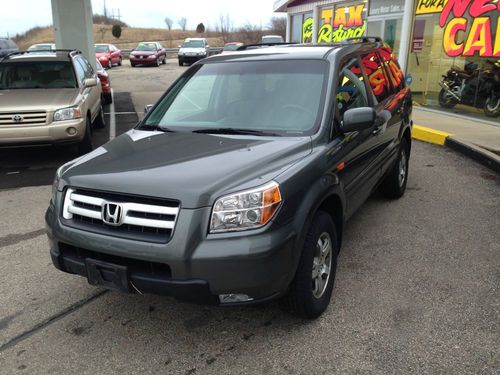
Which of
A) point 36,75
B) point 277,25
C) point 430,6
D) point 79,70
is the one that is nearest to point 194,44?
point 277,25

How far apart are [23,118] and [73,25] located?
9.29m

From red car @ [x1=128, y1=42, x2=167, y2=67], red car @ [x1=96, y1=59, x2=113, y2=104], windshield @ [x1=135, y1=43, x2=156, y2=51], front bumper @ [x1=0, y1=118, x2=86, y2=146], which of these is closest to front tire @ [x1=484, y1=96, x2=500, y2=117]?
front bumper @ [x1=0, y1=118, x2=86, y2=146]

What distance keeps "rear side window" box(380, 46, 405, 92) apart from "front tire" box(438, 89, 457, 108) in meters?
5.93

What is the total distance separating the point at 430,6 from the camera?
11344 millimetres

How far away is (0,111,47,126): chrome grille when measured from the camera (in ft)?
21.8

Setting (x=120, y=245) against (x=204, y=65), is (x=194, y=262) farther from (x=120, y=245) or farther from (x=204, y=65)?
(x=204, y=65)

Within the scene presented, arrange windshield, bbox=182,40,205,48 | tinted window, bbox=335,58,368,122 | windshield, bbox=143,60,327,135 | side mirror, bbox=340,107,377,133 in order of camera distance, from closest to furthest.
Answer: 1. side mirror, bbox=340,107,377,133
2. windshield, bbox=143,60,327,135
3. tinted window, bbox=335,58,368,122
4. windshield, bbox=182,40,205,48

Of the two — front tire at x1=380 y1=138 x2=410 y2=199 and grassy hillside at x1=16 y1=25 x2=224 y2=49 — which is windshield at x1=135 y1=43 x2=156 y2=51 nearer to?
grassy hillside at x1=16 y1=25 x2=224 y2=49

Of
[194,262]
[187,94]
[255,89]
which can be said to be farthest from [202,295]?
[187,94]

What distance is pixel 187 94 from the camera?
13.6 ft

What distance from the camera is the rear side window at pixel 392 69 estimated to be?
5168 mm

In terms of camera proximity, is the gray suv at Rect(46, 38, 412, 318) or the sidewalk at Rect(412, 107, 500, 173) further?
the sidewalk at Rect(412, 107, 500, 173)

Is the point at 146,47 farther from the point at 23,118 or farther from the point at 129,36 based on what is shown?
the point at 129,36

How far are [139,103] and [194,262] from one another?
12.3m
